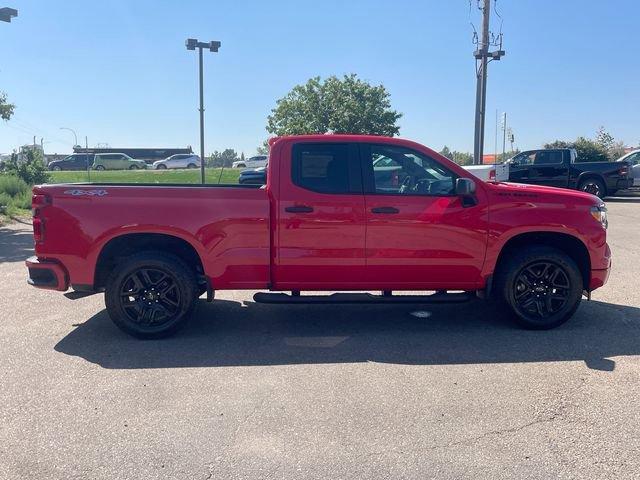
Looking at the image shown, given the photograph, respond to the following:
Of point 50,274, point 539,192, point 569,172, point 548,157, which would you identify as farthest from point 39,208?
point 548,157

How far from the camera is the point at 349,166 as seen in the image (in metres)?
6.00

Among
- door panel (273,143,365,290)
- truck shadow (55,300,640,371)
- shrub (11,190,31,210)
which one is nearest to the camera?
truck shadow (55,300,640,371)

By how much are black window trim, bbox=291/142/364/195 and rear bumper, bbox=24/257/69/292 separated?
7.93ft

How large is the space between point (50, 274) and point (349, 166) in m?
3.11

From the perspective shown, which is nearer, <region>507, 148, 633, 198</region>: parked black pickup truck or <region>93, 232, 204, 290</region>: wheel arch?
<region>93, 232, 204, 290</region>: wheel arch

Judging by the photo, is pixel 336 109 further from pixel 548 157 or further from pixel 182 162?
pixel 182 162

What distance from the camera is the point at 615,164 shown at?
2148cm

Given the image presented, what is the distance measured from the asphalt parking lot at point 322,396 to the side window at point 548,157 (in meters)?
16.4

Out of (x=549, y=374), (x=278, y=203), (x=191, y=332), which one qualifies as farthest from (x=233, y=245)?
(x=549, y=374)

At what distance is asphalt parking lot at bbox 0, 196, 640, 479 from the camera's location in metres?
3.57

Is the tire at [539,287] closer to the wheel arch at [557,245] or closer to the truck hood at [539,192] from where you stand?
the wheel arch at [557,245]

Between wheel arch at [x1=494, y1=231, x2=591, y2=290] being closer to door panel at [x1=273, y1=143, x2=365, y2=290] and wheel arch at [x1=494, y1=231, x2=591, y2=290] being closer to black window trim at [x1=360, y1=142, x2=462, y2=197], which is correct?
black window trim at [x1=360, y1=142, x2=462, y2=197]

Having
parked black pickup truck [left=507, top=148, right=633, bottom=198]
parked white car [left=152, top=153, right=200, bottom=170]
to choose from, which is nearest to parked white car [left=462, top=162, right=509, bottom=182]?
parked black pickup truck [left=507, top=148, right=633, bottom=198]

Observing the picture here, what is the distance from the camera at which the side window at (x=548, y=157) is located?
2201 centimetres
